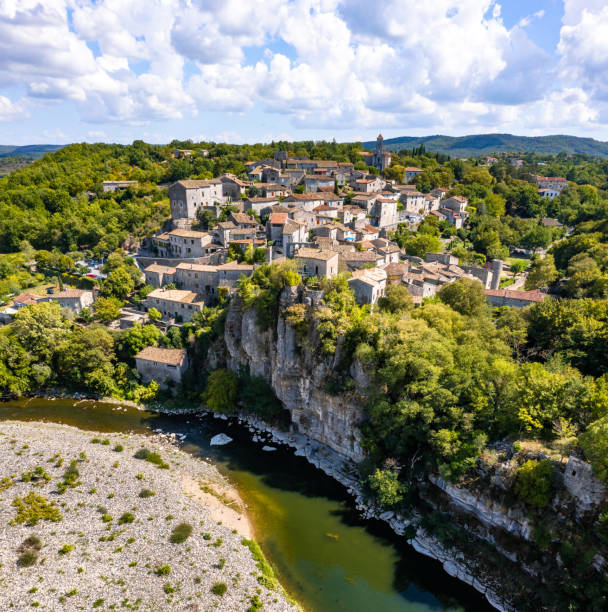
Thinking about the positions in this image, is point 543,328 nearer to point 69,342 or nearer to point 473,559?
point 473,559

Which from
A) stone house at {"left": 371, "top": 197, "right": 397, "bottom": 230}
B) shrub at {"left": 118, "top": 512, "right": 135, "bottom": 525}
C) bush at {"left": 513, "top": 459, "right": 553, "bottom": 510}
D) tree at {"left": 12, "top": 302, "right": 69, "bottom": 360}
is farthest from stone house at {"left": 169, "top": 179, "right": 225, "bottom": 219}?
bush at {"left": 513, "top": 459, "right": 553, "bottom": 510}

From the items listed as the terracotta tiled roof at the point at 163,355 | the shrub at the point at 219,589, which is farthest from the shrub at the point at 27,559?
the terracotta tiled roof at the point at 163,355

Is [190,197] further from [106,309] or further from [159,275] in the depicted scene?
[106,309]

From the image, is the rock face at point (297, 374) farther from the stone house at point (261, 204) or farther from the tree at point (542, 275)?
the tree at point (542, 275)

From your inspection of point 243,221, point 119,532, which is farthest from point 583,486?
point 243,221

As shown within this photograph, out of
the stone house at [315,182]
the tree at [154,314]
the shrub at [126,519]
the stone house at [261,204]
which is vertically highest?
the stone house at [315,182]

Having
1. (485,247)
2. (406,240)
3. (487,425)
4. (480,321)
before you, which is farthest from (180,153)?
(487,425)

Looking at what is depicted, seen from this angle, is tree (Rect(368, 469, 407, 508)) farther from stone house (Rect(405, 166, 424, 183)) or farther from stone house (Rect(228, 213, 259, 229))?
stone house (Rect(405, 166, 424, 183))
